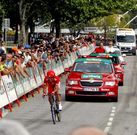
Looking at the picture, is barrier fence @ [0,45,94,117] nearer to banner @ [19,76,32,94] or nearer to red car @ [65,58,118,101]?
banner @ [19,76,32,94]

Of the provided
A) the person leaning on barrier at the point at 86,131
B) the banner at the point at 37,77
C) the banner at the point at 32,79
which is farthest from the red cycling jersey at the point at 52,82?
the person leaning on barrier at the point at 86,131

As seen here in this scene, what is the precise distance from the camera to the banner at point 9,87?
19.4 m

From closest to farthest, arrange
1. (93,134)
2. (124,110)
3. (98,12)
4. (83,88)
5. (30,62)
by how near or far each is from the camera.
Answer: (93,134), (124,110), (83,88), (30,62), (98,12)

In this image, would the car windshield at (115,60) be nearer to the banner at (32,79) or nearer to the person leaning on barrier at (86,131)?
the banner at (32,79)

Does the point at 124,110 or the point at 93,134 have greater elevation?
the point at 93,134

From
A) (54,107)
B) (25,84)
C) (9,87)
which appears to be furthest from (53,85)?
(25,84)

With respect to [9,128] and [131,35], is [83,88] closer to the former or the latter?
[9,128]

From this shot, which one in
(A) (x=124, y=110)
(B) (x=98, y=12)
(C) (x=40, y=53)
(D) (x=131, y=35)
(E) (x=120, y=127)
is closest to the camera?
(E) (x=120, y=127)

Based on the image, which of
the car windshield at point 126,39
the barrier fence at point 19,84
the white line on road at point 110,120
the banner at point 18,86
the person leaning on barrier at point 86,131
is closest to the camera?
the person leaning on barrier at point 86,131

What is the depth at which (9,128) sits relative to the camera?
3588 mm

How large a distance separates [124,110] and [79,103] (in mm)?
2458

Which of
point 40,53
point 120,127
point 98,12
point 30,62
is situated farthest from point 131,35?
point 120,127

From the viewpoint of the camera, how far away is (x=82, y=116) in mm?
17922

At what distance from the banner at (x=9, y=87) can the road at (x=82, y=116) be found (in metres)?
0.40
